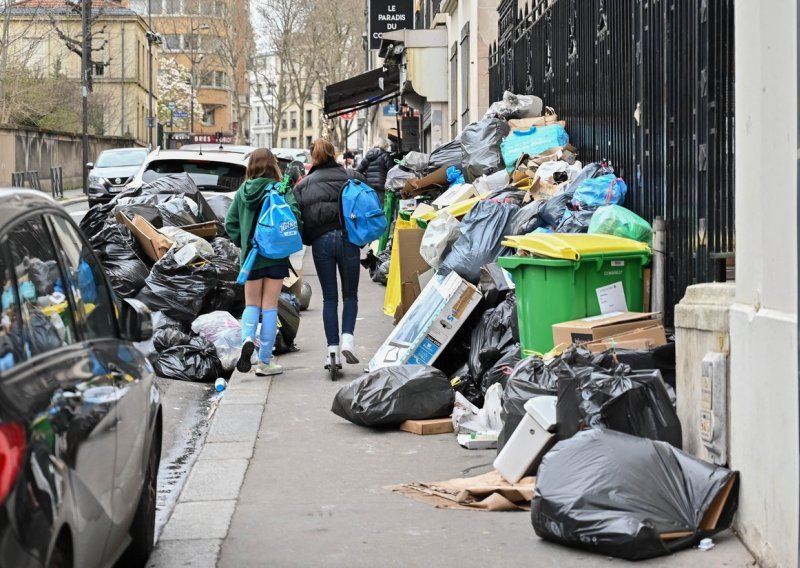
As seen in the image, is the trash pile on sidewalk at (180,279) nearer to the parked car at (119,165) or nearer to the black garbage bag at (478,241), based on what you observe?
the black garbage bag at (478,241)

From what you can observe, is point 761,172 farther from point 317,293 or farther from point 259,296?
point 317,293

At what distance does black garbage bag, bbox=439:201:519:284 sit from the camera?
356 inches

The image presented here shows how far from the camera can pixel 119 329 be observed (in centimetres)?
473

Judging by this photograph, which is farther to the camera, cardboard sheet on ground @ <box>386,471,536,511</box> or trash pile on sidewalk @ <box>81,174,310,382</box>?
trash pile on sidewalk @ <box>81,174,310,382</box>

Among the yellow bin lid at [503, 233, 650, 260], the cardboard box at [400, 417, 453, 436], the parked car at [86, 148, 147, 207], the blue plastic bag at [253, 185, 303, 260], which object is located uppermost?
the parked car at [86, 148, 147, 207]

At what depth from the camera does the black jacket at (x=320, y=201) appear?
9.48 meters

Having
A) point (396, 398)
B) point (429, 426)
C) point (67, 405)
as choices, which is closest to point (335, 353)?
point (396, 398)

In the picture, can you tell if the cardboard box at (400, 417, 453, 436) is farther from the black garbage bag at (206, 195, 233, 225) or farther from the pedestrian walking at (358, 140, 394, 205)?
the pedestrian walking at (358, 140, 394, 205)

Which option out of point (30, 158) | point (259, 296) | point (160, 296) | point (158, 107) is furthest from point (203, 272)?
point (158, 107)

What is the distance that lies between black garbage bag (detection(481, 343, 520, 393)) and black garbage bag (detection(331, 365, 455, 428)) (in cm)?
26

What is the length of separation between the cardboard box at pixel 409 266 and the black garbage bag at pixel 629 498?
5753 mm

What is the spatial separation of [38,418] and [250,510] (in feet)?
8.95

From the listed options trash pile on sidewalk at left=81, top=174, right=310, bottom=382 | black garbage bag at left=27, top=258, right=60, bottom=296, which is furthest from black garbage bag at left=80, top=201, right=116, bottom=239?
black garbage bag at left=27, top=258, right=60, bottom=296

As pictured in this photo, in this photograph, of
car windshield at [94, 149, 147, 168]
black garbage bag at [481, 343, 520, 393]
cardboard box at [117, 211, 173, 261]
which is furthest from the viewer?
car windshield at [94, 149, 147, 168]
